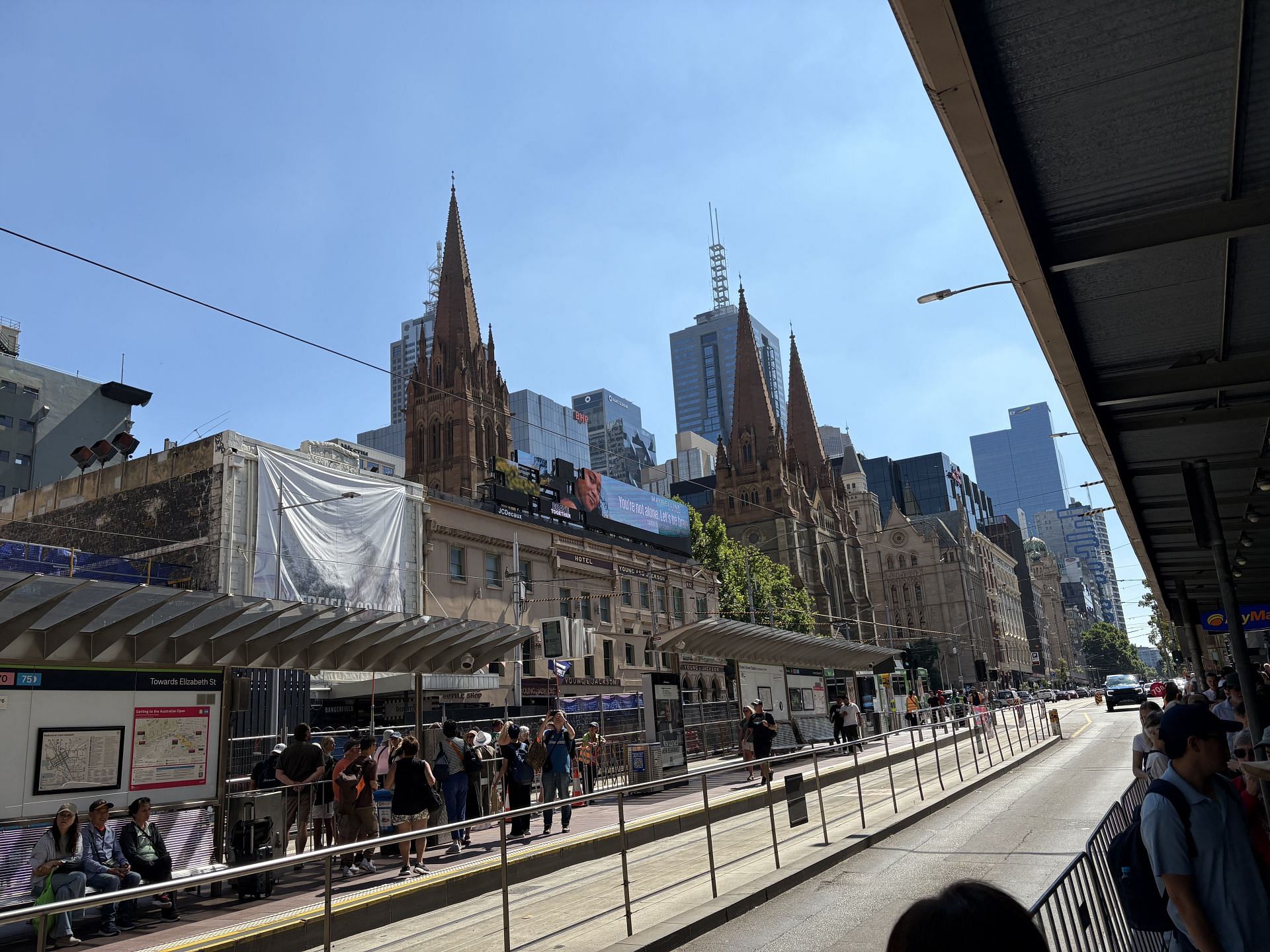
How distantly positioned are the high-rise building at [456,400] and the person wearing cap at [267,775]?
2105 inches

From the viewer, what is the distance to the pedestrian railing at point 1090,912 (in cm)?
439

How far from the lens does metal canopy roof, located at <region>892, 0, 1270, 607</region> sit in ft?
16.5

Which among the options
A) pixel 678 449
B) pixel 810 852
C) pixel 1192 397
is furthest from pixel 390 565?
pixel 678 449

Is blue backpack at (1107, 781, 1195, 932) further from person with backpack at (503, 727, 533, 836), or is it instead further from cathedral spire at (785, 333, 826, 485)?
cathedral spire at (785, 333, 826, 485)

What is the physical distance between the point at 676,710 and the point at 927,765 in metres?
6.46

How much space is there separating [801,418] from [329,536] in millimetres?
86005

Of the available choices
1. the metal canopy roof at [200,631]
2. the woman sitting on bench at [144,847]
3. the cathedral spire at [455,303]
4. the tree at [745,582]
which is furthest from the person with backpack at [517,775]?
the cathedral spire at [455,303]

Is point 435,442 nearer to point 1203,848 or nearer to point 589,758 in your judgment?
point 589,758

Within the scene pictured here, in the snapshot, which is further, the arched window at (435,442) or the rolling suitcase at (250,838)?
the arched window at (435,442)

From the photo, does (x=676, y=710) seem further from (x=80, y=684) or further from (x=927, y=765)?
(x=80, y=684)

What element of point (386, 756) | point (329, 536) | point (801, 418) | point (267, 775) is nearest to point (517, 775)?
point (386, 756)

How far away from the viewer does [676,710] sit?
68.1 feet

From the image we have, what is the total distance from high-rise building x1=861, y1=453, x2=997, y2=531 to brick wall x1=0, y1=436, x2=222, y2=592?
14139 cm

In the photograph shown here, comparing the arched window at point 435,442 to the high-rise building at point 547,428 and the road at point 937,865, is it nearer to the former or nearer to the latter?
the road at point 937,865
